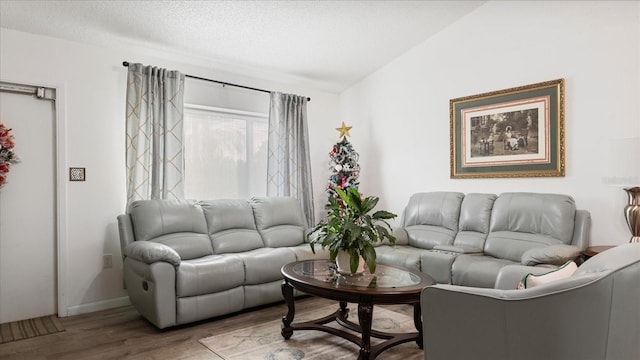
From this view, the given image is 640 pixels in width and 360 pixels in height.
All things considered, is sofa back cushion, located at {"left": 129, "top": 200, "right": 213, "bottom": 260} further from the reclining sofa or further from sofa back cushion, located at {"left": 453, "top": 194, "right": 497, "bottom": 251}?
sofa back cushion, located at {"left": 453, "top": 194, "right": 497, "bottom": 251}

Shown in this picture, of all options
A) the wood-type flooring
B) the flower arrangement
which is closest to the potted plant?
the wood-type flooring

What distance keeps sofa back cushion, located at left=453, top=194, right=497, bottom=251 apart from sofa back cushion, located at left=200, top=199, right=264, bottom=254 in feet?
6.74

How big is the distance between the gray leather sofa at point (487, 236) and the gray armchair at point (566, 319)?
1.84 metres

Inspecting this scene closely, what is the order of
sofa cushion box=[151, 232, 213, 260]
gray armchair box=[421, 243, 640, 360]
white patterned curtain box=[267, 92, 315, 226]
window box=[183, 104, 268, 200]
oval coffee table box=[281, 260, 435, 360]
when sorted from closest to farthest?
gray armchair box=[421, 243, 640, 360], oval coffee table box=[281, 260, 435, 360], sofa cushion box=[151, 232, 213, 260], window box=[183, 104, 268, 200], white patterned curtain box=[267, 92, 315, 226]

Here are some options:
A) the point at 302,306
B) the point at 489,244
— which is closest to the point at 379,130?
the point at 489,244

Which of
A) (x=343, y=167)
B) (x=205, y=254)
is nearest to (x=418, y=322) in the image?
(x=205, y=254)

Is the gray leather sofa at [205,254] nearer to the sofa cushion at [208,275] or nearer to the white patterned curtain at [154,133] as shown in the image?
the sofa cushion at [208,275]

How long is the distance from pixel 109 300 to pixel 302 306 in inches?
72.2

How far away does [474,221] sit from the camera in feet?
12.8

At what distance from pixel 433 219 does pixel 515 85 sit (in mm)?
1586

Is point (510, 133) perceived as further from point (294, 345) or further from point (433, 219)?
point (294, 345)

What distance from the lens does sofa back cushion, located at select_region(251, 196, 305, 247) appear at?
4262 millimetres

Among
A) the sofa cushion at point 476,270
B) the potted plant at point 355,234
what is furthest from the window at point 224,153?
the sofa cushion at point 476,270

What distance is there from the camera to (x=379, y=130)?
17.5ft
